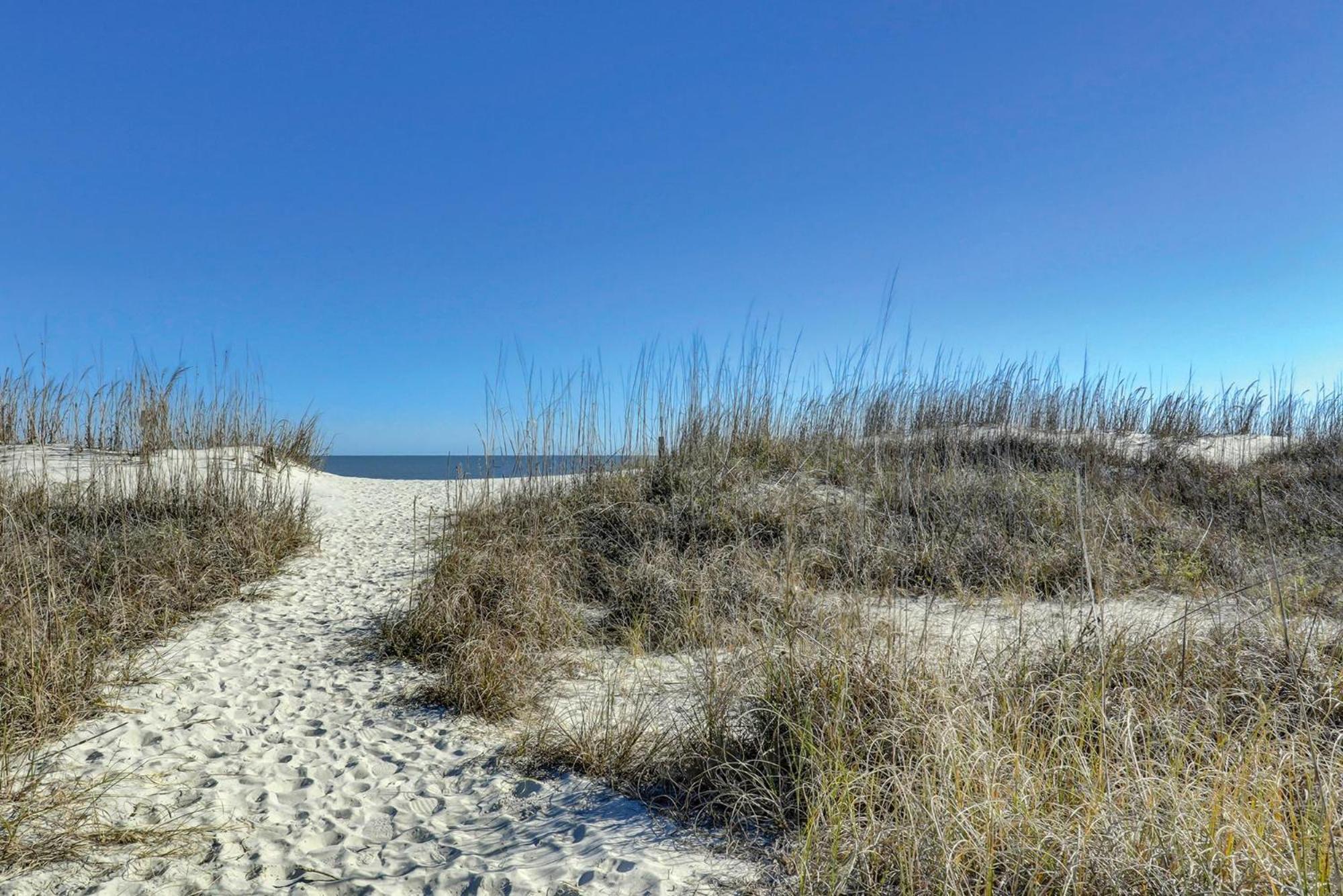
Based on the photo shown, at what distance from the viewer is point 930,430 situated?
335 inches

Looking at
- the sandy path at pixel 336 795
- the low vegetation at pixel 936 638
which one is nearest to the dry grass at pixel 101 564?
the sandy path at pixel 336 795

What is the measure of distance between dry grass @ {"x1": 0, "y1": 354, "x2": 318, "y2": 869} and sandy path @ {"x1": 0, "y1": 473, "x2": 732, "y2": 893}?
17cm

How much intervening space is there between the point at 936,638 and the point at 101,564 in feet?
19.9

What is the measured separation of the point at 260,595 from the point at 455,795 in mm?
3590

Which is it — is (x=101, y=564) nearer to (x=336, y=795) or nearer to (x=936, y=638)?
(x=336, y=795)

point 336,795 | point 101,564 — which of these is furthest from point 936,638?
point 101,564

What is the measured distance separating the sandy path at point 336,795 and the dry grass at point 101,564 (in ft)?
0.55

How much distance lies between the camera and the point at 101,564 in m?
5.08

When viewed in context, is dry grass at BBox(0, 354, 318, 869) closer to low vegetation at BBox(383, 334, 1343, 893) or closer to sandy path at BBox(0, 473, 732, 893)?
sandy path at BBox(0, 473, 732, 893)

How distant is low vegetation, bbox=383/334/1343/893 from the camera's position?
6.13 feet

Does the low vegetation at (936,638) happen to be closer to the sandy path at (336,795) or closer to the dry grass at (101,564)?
the sandy path at (336,795)

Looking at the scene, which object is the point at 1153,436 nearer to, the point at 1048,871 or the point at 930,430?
the point at 930,430

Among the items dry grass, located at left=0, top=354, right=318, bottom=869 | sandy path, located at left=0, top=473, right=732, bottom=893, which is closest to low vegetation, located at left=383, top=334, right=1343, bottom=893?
sandy path, located at left=0, top=473, right=732, bottom=893

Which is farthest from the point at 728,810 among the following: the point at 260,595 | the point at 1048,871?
the point at 260,595
